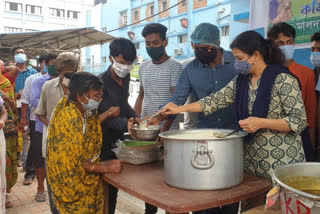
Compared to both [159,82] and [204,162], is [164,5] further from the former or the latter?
[204,162]

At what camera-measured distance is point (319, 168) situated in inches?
52.7

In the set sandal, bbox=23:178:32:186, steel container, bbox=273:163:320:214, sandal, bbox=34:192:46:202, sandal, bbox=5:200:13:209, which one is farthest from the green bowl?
sandal, bbox=23:178:32:186

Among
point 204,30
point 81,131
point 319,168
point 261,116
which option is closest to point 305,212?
point 319,168

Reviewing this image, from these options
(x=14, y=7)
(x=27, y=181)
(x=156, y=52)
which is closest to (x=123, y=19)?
(x=14, y=7)

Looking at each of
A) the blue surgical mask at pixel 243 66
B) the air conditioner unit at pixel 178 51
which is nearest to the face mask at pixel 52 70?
the blue surgical mask at pixel 243 66

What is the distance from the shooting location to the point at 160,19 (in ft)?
61.8

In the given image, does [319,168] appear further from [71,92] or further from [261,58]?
[71,92]

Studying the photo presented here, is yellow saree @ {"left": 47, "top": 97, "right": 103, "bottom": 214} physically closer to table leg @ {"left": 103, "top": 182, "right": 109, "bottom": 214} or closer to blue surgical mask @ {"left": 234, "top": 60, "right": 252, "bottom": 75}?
table leg @ {"left": 103, "top": 182, "right": 109, "bottom": 214}

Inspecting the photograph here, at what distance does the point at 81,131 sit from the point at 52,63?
2176 mm

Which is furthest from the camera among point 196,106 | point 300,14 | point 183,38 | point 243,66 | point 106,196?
point 183,38

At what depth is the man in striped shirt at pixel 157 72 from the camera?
111 inches

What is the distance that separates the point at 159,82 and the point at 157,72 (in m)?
0.10

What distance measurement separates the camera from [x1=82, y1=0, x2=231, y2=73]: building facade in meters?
14.9

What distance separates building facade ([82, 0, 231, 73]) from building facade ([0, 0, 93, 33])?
3.08 metres
